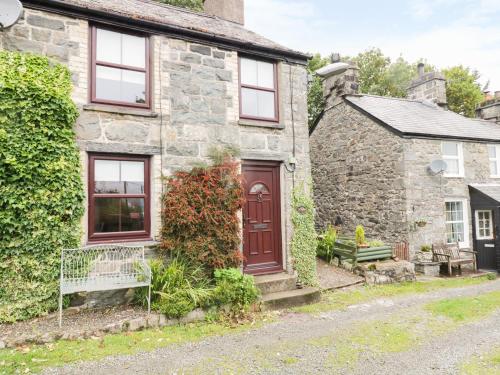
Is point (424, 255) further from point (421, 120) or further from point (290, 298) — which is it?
point (290, 298)

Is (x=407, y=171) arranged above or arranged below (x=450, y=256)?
above

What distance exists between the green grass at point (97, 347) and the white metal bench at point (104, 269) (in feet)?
1.91

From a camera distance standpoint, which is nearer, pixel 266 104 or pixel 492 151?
pixel 266 104

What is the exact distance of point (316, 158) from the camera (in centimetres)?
1488

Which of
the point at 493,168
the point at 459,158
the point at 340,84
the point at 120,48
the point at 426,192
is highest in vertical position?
the point at 340,84

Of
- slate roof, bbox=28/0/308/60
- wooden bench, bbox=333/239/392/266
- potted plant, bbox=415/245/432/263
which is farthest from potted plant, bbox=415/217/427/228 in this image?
slate roof, bbox=28/0/308/60

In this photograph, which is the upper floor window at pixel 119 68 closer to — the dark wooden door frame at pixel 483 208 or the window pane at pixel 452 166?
the window pane at pixel 452 166

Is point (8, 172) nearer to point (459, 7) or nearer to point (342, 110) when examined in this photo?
point (342, 110)

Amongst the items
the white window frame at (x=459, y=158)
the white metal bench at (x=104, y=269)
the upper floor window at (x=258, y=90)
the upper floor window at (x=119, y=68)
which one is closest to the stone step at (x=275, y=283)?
the white metal bench at (x=104, y=269)

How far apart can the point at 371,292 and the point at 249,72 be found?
6.42 m

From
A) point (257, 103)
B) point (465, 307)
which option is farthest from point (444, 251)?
point (257, 103)

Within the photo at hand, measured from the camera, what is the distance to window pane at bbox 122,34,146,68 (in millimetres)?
6695

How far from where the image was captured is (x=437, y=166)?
10.9 metres

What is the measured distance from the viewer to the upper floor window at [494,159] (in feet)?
41.9
